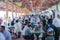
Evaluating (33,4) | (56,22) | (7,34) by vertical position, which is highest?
(33,4)

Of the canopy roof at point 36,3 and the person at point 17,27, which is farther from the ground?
the canopy roof at point 36,3

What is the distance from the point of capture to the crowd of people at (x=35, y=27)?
3631 millimetres

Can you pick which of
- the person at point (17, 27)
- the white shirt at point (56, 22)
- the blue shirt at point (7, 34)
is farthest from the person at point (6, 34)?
the white shirt at point (56, 22)

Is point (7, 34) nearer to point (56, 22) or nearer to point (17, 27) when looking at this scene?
point (17, 27)

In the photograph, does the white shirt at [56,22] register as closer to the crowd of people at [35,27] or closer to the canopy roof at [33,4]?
the crowd of people at [35,27]

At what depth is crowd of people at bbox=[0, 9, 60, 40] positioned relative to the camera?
363 centimetres

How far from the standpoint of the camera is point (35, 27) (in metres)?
3.71

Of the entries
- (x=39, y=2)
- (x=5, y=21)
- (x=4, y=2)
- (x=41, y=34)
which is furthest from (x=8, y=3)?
(x=41, y=34)

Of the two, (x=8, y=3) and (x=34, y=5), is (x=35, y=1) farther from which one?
(x=8, y=3)

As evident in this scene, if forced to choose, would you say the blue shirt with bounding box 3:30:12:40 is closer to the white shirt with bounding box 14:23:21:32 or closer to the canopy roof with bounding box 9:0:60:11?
the white shirt with bounding box 14:23:21:32

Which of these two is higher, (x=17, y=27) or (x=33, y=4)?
(x=33, y=4)

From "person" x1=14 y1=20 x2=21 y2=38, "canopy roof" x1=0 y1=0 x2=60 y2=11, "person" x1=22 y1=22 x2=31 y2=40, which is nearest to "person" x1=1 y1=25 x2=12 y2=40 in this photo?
"person" x1=14 y1=20 x2=21 y2=38

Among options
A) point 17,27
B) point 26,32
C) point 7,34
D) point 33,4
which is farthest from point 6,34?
point 33,4

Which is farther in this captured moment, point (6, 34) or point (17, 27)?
point (17, 27)
